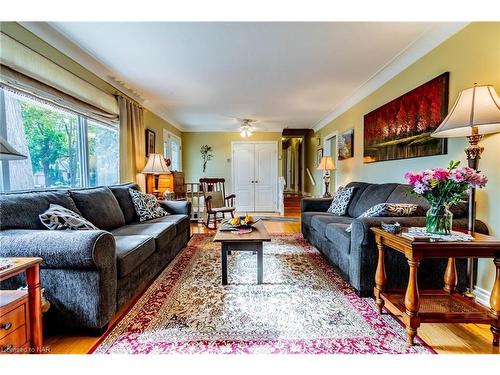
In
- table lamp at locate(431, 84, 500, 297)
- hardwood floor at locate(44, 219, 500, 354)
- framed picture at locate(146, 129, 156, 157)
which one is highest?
framed picture at locate(146, 129, 156, 157)

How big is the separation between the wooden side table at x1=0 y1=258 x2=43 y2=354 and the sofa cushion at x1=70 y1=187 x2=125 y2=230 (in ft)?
4.22

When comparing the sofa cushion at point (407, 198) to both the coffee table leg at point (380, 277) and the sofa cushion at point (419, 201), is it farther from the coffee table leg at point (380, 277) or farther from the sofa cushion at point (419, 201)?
the coffee table leg at point (380, 277)

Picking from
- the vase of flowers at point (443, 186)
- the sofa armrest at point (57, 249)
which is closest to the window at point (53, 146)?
the sofa armrest at point (57, 249)

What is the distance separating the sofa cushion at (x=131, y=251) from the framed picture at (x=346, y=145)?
12.6 ft

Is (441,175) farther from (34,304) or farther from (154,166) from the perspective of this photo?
(154,166)

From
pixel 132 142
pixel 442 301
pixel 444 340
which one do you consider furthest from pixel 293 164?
pixel 444 340

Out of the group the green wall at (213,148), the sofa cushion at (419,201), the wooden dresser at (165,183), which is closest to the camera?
the sofa cushion at (419,201)

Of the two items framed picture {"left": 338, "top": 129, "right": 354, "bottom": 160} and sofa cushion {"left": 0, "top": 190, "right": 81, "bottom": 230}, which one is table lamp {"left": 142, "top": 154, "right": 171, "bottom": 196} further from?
framed picture {"left": 338, "top": 129, "right": 354, "bottom": 160}

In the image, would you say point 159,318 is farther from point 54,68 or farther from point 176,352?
point 54,68

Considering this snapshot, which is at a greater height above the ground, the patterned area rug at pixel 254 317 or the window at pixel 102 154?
the window at pixel 102 154

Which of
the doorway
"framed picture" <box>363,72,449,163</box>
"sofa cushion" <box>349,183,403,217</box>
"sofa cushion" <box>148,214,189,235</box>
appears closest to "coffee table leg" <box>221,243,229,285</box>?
"sofa cushion" <box>148,214,189,235</box>

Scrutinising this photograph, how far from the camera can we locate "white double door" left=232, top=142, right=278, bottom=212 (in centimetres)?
769

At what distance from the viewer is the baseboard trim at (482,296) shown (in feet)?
6.54

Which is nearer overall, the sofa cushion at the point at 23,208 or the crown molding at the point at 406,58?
the sofa cushion at the point at 23,208
